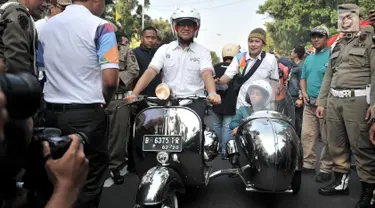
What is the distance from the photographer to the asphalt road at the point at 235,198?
13.5ft

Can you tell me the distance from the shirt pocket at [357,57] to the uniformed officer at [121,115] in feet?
8.46

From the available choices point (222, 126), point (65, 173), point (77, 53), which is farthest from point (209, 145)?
point (65, 173)

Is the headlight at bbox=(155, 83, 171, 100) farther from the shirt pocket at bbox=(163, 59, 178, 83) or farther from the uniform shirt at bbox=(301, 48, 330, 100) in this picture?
the uniform shirt at bbox=(301, 48, 330, 100)

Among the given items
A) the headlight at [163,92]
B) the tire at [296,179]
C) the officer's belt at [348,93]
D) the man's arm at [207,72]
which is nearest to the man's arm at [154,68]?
the man's arm at [207,72]

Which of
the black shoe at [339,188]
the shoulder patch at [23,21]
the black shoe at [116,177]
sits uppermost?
the shoulder patch at [23,21]

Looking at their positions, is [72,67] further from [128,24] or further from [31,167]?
[128,24]

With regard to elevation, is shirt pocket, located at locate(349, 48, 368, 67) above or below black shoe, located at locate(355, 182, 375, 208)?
above

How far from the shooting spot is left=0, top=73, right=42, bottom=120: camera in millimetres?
1025

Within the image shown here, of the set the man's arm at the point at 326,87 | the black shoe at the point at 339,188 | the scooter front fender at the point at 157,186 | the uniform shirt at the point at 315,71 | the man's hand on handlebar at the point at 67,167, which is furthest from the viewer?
the uniform shirt at the point at 315,71

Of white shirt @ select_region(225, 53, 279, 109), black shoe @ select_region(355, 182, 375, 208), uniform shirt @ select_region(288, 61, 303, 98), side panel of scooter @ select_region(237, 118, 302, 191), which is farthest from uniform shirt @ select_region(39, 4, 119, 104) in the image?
uniform shirt @ select_region(288, 61, 303, 98)

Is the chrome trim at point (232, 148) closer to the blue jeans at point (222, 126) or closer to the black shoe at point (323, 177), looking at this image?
the blue jeans at point (222, 126)

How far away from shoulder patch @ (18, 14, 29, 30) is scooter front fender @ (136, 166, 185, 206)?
136 centimetres

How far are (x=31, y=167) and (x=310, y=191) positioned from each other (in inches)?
153

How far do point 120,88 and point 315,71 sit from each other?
2.59 metres
